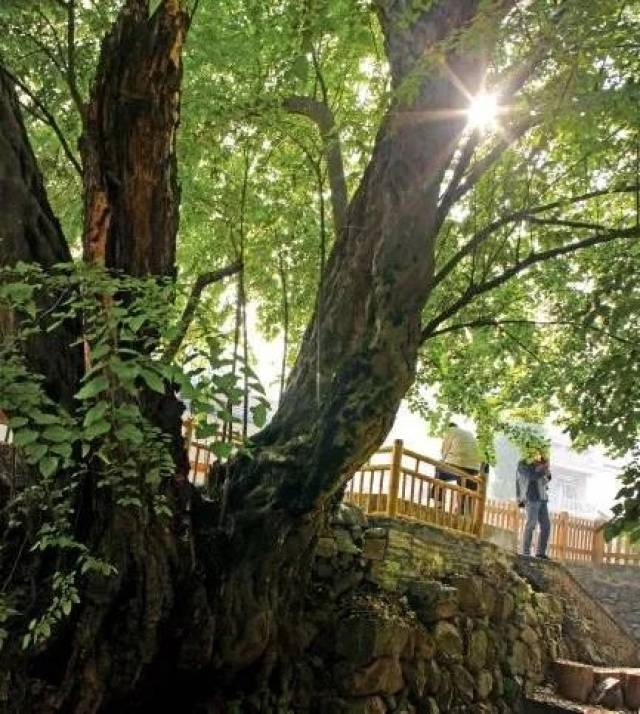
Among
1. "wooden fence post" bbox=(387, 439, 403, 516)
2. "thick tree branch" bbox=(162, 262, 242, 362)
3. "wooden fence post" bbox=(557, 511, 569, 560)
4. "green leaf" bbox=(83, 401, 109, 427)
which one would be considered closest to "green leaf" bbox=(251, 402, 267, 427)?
"thick tree branch" bbox=(162, 262, 242, 362)

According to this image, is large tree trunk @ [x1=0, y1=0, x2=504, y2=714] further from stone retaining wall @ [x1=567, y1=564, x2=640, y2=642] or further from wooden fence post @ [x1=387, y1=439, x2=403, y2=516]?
stone retaining wall @ [x1=567, y1=564, x2=640, y2=642]

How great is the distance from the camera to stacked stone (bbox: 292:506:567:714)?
6.31 meters

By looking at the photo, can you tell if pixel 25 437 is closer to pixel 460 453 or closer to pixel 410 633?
pixel 410 633

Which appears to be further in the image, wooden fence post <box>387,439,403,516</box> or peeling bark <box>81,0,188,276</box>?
wooden fence post <box>387,439,403,516</box>

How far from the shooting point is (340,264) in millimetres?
5324

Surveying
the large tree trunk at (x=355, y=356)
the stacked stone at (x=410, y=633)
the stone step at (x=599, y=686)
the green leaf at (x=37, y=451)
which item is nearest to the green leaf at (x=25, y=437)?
the green leaf at (x=37, y=451)

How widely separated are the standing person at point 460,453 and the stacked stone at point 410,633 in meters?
1.28

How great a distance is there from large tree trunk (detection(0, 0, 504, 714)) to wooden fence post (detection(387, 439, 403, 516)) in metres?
2.90

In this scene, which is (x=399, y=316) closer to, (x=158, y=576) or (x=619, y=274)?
(x=619, y=274)

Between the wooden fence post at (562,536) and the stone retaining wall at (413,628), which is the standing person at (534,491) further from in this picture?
the wooden fence post at (562,536)

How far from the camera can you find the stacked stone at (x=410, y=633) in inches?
248

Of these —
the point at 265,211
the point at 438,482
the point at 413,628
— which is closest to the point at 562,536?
the point at 438,482

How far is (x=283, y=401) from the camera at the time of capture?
529cm

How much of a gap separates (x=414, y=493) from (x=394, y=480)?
52 centimetres
